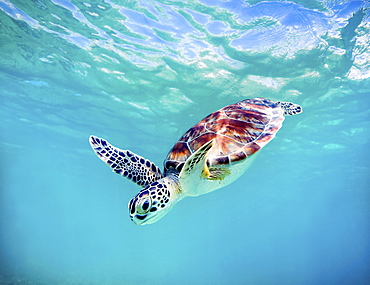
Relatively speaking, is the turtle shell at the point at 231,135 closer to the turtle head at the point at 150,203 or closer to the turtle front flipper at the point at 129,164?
the turtle front flipper at the point at 129,164

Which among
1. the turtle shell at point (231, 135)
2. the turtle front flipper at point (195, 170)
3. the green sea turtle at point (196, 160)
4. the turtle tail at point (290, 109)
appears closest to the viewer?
the turtle front flipper at point (195, 170)

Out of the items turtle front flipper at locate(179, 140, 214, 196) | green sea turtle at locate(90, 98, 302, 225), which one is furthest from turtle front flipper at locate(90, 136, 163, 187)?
turtle front flipper at locate(179, 140, 214, 196)

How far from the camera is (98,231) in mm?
104250

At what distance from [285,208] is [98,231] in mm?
85118

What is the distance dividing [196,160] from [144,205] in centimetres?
70

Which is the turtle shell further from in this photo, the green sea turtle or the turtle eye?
the turtle eye

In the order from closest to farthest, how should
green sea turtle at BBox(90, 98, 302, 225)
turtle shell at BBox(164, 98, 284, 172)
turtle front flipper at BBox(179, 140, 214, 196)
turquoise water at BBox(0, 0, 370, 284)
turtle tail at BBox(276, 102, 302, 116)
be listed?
turtle front flipper at BBox(179, 140, 214, 196) → green sea turtle at BBox(90, 98, 302, 225) → turtle shell at BBox(164, 98, 284, 172) → turtle tail at BBox(276, 102, 302, 116) → turquoise water at BBox(0, 0, 370, 284)

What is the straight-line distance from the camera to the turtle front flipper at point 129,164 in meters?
3.32

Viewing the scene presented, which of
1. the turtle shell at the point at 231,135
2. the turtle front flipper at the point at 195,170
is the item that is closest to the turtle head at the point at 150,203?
the turtle front flipper at the point at 195,170

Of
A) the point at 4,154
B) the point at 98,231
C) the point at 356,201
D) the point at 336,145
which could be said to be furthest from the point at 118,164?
the point at 98,231

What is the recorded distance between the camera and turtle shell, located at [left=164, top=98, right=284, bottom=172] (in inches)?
130

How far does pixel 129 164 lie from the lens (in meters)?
3.44

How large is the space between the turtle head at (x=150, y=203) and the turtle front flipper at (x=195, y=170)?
0.85 feet

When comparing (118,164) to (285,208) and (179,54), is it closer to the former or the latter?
(179,54)
